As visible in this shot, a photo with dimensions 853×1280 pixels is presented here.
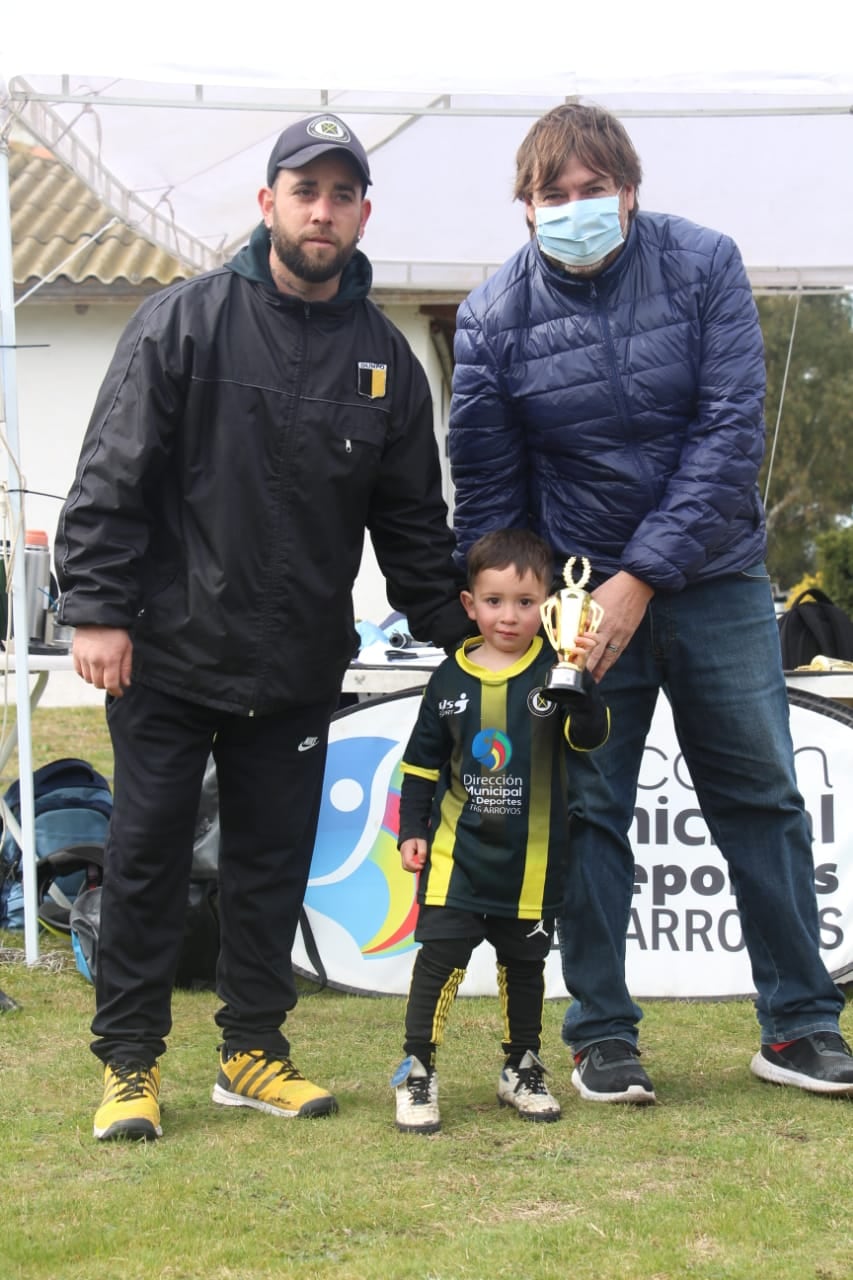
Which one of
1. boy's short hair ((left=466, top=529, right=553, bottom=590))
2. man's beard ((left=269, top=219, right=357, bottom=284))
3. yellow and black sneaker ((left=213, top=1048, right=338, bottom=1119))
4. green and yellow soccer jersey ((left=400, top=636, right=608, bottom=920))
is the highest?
man's beard ((left=269, top=219, right=357, bottom=284))

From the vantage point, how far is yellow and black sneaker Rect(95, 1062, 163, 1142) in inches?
118

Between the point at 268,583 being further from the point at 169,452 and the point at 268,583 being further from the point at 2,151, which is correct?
the point at 2,151

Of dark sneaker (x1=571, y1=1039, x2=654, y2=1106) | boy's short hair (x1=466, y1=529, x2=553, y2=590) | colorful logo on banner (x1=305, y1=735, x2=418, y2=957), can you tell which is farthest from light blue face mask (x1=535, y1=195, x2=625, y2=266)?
colorful logo on banner (x1=305, y1=735, x2=418, y2=957)

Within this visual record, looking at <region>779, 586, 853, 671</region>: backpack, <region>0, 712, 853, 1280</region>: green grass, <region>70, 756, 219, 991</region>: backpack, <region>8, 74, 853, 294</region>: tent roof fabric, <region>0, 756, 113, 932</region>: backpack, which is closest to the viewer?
<region>0, 712, 853, 1280</region>: green grass

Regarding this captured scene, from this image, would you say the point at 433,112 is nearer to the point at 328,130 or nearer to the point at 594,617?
the point at 328,130

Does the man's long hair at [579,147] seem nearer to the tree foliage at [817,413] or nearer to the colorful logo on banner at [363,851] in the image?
the colorful logo on banner at [363,851]

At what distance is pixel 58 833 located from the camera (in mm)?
5273

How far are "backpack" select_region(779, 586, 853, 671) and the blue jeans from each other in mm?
2362

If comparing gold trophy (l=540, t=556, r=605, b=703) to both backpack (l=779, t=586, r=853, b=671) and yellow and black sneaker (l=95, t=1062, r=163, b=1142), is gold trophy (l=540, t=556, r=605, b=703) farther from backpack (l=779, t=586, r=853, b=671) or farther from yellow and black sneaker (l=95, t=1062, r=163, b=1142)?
backpack (l=779, t=586, r=853, b=671)

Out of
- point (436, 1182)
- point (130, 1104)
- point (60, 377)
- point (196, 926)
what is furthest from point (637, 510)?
point (60, 377)

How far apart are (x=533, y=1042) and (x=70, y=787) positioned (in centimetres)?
285

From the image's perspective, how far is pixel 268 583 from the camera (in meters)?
3.07

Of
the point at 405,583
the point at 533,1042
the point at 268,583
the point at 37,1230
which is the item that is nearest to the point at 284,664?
the point at 268,583

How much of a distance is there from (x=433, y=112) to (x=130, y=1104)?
129 inches
